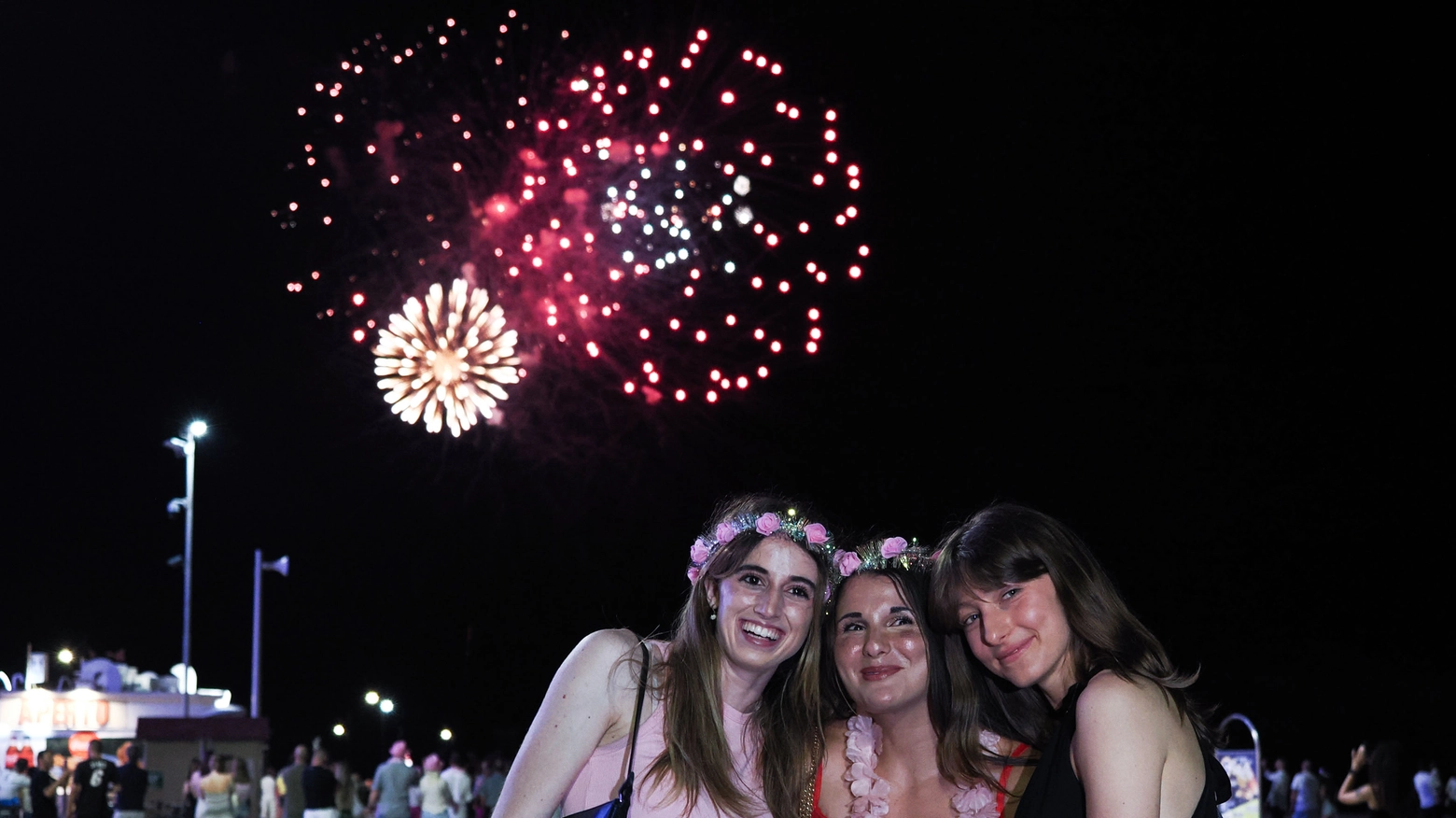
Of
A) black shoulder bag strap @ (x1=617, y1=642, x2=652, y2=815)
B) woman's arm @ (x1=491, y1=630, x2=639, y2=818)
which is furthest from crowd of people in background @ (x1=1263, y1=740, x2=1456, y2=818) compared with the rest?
woman's arm @ (x1=491, y1=630, x2=639, y2=818)

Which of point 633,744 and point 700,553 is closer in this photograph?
point 633,744

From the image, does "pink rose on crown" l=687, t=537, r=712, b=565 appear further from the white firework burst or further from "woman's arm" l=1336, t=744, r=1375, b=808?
the white firework burst

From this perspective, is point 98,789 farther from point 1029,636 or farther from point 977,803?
point 1029,636

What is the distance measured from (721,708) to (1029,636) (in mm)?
1370

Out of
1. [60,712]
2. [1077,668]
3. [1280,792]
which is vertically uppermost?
[1077,668]

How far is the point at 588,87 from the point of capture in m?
14.9

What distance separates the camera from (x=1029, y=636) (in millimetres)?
4008

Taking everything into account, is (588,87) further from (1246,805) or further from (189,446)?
(189,446)

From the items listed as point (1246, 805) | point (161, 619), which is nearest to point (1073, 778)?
point (1246, 805)

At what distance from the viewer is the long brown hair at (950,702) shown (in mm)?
5262

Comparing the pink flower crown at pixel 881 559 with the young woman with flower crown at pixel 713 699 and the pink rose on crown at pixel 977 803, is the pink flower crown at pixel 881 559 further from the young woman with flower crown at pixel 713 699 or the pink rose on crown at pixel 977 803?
the pink rose on crown at pixel 977 803

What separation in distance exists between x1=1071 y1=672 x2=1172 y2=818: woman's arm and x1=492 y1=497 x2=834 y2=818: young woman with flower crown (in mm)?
1552

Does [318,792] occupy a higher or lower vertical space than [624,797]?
lower

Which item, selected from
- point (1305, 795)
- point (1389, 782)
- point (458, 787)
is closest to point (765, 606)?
point (1389, 782)
